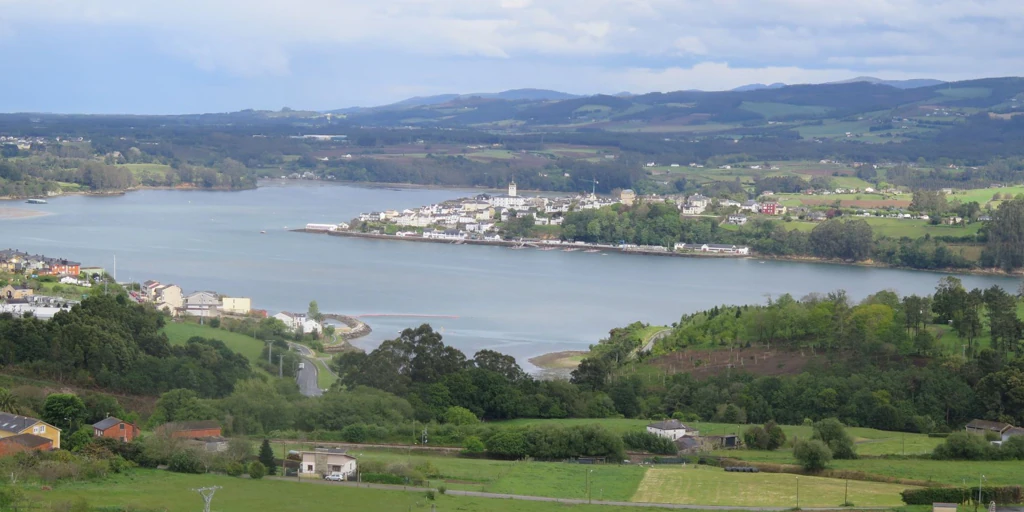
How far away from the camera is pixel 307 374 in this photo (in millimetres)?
12938

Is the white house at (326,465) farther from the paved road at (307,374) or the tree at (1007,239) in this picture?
the tree at (1007,239)

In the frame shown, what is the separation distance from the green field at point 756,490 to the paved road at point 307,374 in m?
4.07

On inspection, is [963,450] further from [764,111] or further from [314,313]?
[764,111]

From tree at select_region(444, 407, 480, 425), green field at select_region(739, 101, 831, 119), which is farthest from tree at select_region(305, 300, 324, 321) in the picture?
green field at select_region(739, 101, 831, 119)

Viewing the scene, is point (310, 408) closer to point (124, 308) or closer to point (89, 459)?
point (89, 459)

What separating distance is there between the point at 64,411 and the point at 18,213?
2335 cm

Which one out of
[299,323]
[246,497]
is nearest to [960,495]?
[246,497]

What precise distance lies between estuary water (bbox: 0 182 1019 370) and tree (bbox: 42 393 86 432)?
5631mm

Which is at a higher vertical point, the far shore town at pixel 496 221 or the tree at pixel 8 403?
the tree at pixel 8 403

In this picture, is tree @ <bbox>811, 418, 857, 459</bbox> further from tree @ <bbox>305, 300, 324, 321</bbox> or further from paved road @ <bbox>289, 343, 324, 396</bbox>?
tree @ <bbox>305, 300, 324, 321</bbox>

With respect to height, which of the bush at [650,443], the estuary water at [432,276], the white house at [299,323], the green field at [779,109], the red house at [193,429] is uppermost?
the green field at [779,109]

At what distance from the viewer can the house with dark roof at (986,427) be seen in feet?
33.8

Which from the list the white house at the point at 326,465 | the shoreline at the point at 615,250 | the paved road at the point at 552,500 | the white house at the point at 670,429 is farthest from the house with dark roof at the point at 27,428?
the shoreline at the point at 615,250

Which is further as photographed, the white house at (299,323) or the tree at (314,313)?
the tree at (314,313)
